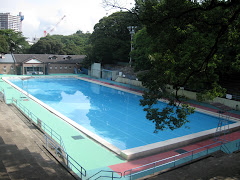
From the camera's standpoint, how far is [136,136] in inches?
659

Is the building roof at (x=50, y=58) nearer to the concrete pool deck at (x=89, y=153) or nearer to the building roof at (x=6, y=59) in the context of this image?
the building roof at (x=6, y=59)

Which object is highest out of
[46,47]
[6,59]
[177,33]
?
[46,47]

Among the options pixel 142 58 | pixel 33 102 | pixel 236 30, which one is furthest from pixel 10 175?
pixel 142 58

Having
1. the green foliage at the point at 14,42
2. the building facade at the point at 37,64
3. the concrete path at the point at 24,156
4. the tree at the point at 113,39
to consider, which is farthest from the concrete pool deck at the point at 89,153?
the green foliage at the point at 14,42

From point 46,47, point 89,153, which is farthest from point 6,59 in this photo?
point 89,153

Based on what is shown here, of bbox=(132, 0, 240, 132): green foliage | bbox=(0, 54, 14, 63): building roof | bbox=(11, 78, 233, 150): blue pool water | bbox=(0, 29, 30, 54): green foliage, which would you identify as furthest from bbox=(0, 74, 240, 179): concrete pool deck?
bbox=(0, 29, 30, 54): green foliage

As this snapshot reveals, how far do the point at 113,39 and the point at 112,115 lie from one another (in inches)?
1036

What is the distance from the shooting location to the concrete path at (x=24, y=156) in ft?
28.2

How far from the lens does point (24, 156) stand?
10219mm

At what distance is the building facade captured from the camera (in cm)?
4409

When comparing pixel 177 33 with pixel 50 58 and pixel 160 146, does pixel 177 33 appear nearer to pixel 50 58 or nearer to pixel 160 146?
pixel 160 146

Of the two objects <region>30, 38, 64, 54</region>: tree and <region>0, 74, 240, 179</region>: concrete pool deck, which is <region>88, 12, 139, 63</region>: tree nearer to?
<region>30, 38, 64, 54</region>: tree

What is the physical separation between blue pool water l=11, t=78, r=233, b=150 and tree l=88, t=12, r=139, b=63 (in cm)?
1132

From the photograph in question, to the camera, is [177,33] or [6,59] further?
[6,59]
